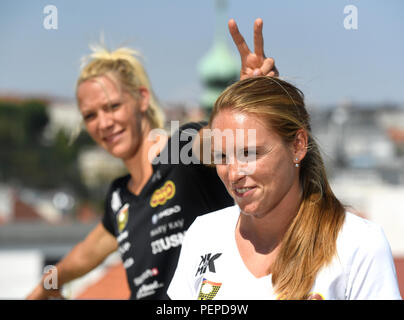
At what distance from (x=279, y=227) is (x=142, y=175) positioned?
47.0 inches

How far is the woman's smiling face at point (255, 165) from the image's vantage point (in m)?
1.88

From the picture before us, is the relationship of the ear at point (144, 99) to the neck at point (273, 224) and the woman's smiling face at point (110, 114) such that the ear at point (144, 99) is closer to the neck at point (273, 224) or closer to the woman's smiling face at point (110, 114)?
the woman's smiling face at point (110, 114)

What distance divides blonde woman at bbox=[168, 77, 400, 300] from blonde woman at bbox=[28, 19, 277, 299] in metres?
0.68

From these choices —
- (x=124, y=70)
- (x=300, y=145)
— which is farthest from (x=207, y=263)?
(x=124, y=70)

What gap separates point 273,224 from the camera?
6.63 ft

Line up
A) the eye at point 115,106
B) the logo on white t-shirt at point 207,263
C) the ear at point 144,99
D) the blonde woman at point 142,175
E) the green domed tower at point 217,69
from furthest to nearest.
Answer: the green domed tower at point 217,69 → the ear at point 144,99 → the eye at point 115,106 → the blonde woman at point 142,175 → the logo on white t-shirt at point 207,263

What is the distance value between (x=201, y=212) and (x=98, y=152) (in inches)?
2371

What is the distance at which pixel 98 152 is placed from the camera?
61969 millimetres

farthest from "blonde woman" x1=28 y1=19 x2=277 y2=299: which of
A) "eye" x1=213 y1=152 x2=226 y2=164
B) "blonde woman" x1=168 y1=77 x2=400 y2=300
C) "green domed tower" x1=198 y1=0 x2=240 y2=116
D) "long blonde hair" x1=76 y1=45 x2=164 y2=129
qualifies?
"green domed tower" x1=198 y1=0 x2=240 y2=116

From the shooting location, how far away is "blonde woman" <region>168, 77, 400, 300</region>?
182cm

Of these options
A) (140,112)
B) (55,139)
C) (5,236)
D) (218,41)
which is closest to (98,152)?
(55,139)

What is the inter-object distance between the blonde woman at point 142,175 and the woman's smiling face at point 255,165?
83 cm

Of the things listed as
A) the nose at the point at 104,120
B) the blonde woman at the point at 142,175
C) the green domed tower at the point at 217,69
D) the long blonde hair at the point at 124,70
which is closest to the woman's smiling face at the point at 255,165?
the blonde woman at the point at 142,175

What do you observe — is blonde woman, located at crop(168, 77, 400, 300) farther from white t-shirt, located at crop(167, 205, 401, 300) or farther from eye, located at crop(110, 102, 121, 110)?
eye, located at crop(110, 102, 121, 110)
